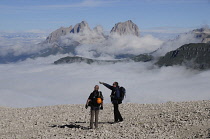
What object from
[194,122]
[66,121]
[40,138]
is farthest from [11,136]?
[194,122]

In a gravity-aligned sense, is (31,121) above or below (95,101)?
below

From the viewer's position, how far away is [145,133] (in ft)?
49.2

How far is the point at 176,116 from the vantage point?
19453mm

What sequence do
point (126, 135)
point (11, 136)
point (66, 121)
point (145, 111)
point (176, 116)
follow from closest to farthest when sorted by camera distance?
point (126, 135) < point (11, 136) < point (176, 116) < point (66, 121) < point (145, 111)

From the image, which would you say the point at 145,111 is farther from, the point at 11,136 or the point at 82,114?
the point at 11,136

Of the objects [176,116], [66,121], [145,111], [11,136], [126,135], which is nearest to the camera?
[126,135]

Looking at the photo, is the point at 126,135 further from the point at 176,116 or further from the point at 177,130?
the point at 176,116

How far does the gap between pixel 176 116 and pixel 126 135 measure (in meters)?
6.13

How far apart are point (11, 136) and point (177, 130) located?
9.59m

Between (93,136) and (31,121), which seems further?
(31,121)

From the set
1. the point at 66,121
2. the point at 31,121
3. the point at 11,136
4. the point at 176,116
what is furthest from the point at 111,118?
the point at 11,136

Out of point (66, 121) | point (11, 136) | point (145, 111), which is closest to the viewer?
point (11, 136)

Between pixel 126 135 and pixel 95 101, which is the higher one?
pixel 95 101

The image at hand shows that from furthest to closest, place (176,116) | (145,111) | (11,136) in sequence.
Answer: (145,111)
(176,116)
(11,136)
